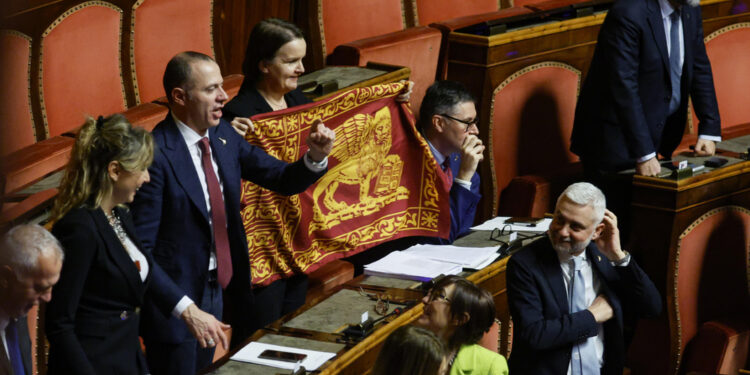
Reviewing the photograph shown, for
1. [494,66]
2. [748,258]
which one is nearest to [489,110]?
[494,66]

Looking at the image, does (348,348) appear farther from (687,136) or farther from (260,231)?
(687,136)

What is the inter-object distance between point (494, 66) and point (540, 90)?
0.39 ft

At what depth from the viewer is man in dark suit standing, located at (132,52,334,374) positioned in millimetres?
856

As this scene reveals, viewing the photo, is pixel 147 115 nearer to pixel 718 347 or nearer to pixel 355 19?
pixel 355 19

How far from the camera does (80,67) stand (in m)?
1.26

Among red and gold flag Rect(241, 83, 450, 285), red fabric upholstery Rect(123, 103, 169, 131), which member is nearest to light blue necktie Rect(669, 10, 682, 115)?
red and gold flag Rect(241, 83, 450, 285)

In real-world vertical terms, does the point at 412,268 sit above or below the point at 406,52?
below

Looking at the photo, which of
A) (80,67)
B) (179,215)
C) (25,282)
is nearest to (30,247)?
(25,282)

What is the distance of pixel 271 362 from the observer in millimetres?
825

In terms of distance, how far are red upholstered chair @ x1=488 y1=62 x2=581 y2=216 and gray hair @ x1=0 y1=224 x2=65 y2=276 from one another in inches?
38.0

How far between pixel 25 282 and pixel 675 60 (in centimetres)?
113

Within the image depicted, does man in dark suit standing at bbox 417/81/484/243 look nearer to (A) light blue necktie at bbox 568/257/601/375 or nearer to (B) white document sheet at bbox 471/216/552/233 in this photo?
(B) white document sheet at bbox 471/216/552/233

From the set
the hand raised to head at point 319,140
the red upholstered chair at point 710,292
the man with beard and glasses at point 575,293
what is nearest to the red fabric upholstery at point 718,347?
the red upholstered chair at point 710,292

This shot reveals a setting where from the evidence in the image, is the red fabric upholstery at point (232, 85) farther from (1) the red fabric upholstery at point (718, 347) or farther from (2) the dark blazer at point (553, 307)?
(1) the red fabric upholstery at point (718, 347)
